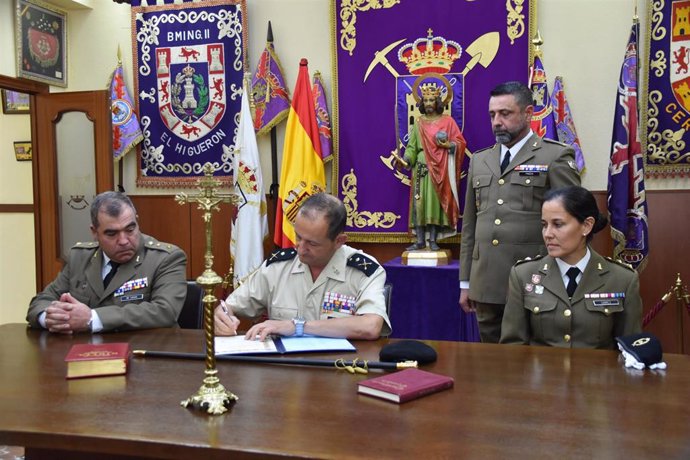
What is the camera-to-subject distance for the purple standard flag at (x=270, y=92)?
476 centimetres

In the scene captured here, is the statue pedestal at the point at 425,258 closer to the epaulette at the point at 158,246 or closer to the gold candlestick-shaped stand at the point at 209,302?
the epaulette at the point at 158,246

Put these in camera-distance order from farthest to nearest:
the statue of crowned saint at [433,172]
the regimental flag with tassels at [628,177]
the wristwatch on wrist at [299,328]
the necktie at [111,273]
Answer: the statue of crowned saint at [433,172]
the regimental flag with tassels at [628,177]
the necktie at [111,273]
the wristwatch on wrist at [299,328]

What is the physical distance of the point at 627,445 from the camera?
1173 millimetres

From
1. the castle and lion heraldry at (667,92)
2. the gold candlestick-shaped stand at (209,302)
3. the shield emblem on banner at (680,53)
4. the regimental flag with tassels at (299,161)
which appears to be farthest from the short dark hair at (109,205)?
the shield emblem on banner at (680,53)

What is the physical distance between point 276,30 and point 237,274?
187 cm

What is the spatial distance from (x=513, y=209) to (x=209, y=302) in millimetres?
1831

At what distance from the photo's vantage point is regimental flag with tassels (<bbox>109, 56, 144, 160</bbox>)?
5.19m

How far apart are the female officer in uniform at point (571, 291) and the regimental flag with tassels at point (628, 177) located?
1630 mm

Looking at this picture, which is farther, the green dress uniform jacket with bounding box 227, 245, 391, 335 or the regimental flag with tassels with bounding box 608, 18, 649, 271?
the regimental flag with tassels with bounding box 608, 18, 649, 271

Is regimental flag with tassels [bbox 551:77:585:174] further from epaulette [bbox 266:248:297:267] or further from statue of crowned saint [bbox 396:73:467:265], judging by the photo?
epaulette [bbox 266:248:297:267]

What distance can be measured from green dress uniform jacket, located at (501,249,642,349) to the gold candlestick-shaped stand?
112 cm

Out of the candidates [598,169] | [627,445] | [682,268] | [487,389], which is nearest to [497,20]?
[598,169]

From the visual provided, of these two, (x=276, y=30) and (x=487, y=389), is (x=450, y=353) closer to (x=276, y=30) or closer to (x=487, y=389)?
(x=487, y=389)

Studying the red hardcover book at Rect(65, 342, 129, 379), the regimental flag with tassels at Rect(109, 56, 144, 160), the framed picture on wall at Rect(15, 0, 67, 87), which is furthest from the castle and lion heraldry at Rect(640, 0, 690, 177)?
the framed picture on wall at Rect(15, 0, 67, 87)
